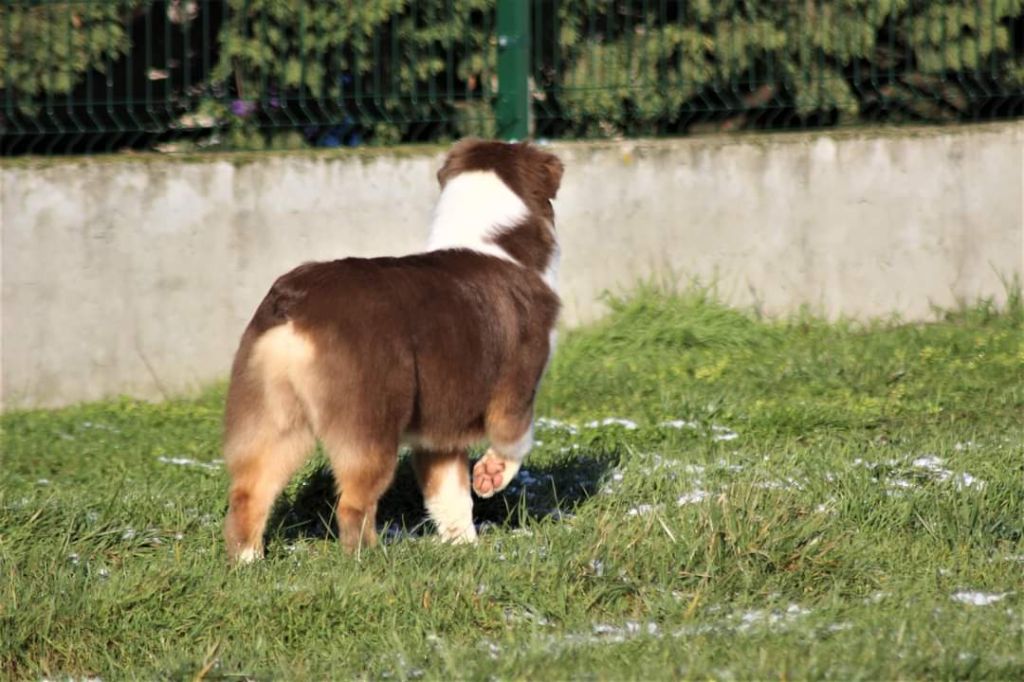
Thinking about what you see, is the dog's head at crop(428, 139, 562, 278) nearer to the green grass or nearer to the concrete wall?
the green grass

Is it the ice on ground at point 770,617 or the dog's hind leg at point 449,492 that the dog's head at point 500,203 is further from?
the ice on ground at point 770,617

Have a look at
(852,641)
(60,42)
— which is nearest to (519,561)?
(852,641)

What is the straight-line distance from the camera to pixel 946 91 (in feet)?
29.9

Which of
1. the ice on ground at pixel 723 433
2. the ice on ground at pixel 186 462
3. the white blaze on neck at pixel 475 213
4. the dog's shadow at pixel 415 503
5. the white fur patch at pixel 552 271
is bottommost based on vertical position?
the ice on ground at pixel 186 462

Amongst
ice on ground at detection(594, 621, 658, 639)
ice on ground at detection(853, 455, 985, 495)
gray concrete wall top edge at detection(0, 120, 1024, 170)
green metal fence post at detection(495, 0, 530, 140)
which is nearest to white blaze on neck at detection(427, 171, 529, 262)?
ice on ground at detection(594, 621, 658, 639)

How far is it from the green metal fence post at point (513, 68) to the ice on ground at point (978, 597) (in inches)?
187

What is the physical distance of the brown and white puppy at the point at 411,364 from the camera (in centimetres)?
467

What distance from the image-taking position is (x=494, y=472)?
5422 millimetres

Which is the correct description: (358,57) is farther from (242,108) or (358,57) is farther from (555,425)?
(555,425)

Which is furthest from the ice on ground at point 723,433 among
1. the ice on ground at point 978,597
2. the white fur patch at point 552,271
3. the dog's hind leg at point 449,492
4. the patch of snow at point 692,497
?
the ice on ground at point 978,597

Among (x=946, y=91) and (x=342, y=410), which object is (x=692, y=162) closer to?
(x=946, y=91)

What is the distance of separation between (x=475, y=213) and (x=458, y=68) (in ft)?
11.3

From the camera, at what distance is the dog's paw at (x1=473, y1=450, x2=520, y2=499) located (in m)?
5.41

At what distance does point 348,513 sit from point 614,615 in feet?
3.18
